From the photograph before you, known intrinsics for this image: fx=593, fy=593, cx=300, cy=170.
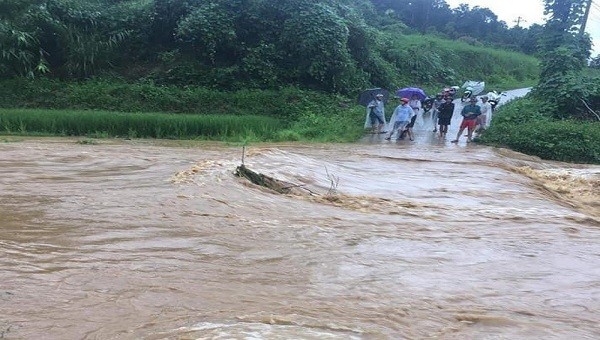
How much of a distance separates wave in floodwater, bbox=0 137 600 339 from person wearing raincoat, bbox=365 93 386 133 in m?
7.33

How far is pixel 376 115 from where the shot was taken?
16.8 m

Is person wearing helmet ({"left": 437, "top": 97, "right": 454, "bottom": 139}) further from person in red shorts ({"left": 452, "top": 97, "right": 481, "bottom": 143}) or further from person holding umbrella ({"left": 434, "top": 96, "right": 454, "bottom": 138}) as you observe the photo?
person in red shorts ({"left": 452, "top": 97, "right": 481, "bottom": 143})

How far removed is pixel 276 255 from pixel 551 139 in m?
12.5

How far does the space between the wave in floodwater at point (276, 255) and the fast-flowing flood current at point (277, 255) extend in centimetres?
2

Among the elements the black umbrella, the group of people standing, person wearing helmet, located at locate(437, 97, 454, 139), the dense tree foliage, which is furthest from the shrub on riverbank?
the dense tree foliage

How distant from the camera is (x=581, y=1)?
28078mm

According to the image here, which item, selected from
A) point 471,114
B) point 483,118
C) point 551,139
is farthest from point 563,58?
point 471,114

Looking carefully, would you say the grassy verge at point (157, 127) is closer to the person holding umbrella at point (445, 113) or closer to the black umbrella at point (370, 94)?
the black umbrella at point (370, 94)

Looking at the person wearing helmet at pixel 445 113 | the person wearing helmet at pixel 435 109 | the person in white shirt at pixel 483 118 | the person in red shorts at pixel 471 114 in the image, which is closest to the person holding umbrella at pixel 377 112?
the person wearing helmet at pixel 445 113

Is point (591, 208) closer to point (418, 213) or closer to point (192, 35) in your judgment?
point (418, 213)

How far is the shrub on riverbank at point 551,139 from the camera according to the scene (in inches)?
597

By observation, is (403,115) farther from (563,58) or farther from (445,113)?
(563,58)

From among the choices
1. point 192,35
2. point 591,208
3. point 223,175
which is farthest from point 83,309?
point 192,35

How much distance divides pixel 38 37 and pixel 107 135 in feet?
28.1
